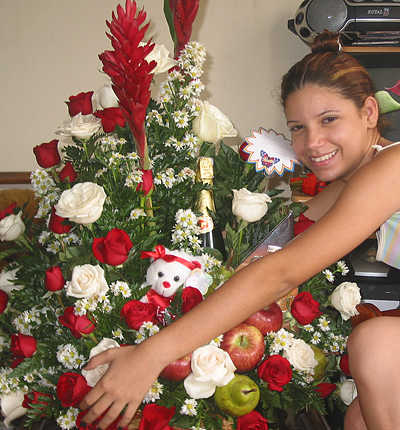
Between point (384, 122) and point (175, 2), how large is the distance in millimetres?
613

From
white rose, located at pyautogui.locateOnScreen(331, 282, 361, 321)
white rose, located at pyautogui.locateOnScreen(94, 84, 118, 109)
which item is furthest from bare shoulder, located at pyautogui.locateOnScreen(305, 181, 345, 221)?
white rose, located at pyautogui.locateOnScreen(94, 84, 118, 109)

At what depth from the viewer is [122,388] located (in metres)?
0.64

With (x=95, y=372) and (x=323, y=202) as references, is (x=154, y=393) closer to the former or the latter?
(x=95, y=372)

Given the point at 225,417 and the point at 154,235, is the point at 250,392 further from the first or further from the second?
the point at 154,235

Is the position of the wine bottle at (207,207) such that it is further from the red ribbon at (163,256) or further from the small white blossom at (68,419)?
the small white blossom at (68,419)

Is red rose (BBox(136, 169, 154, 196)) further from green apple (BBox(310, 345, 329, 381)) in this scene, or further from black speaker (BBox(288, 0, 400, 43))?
black speaker (BBox(288, 0, 400, 43))

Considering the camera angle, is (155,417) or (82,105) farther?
(82,105)

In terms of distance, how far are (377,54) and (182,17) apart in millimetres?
1374

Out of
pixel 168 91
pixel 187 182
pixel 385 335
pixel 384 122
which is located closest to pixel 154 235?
pixel 187 182

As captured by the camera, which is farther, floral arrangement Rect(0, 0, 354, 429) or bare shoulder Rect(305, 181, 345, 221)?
bare shoulder Rect(305, 181, 345, 221)

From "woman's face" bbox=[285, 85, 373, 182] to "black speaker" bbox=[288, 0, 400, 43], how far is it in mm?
1078

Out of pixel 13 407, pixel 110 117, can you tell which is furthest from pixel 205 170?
pixel 13 407

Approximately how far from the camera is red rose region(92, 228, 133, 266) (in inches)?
27.2

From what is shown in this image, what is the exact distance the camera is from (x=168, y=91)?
895 mm
